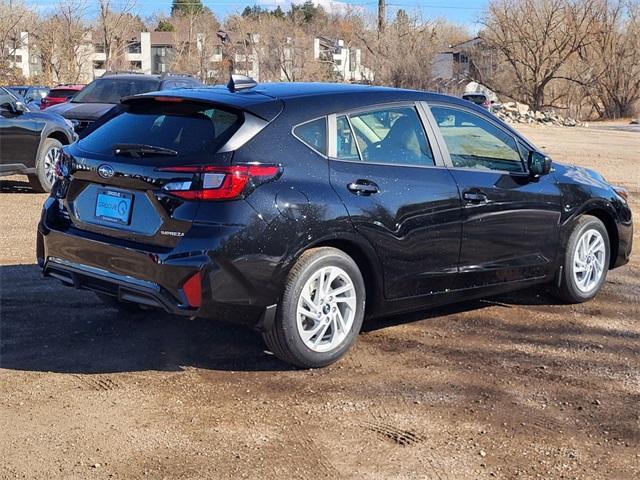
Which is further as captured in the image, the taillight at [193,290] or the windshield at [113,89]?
the windshield at [113,89]

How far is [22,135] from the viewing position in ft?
39.8

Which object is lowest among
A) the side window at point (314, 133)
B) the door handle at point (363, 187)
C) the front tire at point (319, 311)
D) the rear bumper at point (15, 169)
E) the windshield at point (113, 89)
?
the front tire at point (319, 311)

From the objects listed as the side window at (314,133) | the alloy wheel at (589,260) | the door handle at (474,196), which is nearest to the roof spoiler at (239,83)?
the side window at (314,133)

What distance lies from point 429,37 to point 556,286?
53956mm

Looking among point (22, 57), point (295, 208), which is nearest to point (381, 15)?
point (22, 57)

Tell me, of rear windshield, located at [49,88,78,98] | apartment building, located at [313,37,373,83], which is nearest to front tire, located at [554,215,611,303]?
rear windshield, located at [49,88,78,98]

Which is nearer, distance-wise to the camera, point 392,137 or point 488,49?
point 392,137

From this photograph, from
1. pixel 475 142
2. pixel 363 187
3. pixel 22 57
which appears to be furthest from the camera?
pixel 22 57

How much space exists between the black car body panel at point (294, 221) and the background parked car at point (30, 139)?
6.78 metres

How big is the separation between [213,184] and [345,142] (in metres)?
1.02

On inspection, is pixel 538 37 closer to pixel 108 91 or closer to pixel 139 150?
pixel 108 91

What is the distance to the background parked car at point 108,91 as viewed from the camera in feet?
49.2

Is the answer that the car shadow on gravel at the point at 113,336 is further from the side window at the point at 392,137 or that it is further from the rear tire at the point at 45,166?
the rear tire at the point at 45,166

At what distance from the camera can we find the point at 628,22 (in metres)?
58.9
